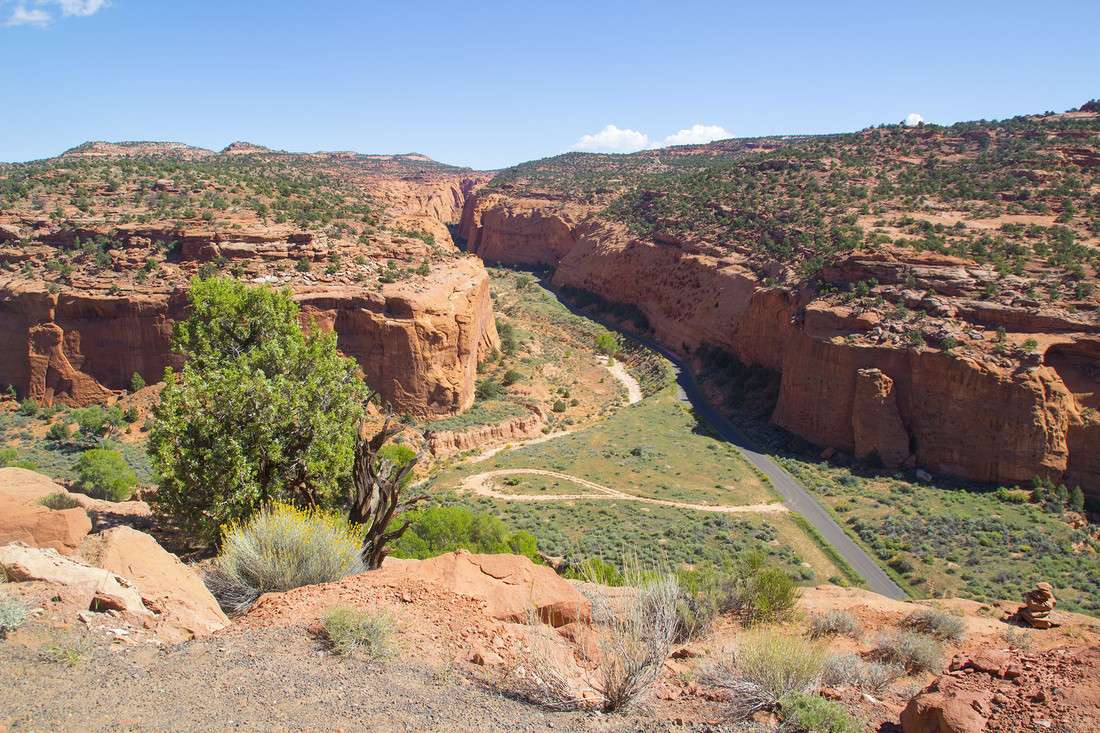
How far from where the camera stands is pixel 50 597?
631cm

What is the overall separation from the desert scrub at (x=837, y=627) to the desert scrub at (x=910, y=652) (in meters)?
0.92

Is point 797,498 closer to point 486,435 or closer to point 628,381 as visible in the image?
point 486,435

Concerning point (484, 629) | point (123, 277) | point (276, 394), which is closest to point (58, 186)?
point (123, 277)

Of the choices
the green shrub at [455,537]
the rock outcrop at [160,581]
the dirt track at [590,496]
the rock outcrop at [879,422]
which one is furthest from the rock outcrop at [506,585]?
the rock outcrop at [879,422]

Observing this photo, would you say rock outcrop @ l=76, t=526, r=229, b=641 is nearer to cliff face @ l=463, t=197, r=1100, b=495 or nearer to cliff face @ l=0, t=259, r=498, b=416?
cliff face @ l=0, t=259, r=498, b=416

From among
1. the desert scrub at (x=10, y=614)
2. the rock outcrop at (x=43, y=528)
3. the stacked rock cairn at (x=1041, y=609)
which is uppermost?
the desert scrub at (x=10, y=614)

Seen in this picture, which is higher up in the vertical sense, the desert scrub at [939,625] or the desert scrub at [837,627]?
the desert scrub at [939,625]

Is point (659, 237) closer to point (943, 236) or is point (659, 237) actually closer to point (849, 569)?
point (943, 236)

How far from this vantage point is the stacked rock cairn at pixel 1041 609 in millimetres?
10867

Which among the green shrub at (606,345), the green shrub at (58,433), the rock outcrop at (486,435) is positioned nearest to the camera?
the green shrub at (58,433)

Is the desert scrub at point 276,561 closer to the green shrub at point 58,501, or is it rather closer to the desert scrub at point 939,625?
the green shrub at point 58,501

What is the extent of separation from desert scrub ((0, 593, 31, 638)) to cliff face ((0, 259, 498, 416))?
71.1 ft

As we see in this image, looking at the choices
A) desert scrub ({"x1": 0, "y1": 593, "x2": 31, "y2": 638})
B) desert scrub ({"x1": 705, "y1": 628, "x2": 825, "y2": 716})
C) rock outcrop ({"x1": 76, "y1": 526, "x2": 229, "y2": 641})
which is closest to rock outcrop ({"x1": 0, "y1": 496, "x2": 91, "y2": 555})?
rock outcrop ({"x1": 76, "y1": 526, "x2": 229, "y2": 641})

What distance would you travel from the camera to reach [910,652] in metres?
8.69
